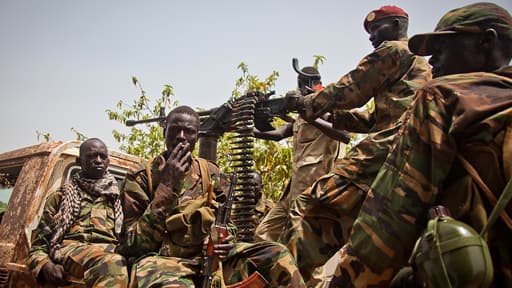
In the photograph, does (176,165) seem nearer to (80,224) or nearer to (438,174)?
(80,224)

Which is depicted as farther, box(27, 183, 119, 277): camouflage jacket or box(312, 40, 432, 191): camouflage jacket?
box(27, 183, 119, 277): camouflage jacket

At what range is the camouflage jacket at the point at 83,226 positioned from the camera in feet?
13.6

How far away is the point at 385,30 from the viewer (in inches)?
153

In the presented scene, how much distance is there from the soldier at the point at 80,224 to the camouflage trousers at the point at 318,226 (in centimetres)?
131

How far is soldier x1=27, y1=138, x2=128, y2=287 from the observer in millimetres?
3756

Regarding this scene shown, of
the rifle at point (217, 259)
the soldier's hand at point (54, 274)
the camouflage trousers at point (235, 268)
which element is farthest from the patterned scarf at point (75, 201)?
the rifle at point (217, 259)

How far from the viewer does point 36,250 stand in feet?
13.6

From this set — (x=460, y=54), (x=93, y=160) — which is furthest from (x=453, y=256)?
(x=93, y=160)

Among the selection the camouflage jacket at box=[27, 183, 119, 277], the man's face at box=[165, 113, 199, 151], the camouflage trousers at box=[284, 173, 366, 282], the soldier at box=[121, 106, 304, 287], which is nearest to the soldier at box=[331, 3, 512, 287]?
the soldier at box=[121, 106, 304, 287]

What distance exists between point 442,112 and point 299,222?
1752 millimetres

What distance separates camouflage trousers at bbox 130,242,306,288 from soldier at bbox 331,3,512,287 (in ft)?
3.42

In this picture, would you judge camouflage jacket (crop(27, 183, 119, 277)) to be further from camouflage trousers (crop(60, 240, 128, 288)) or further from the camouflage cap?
the camouflage cap

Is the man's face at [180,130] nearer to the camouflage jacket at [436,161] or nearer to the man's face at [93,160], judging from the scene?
the man's face at [93,160]

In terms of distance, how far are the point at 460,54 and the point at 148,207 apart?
7.09 feet
